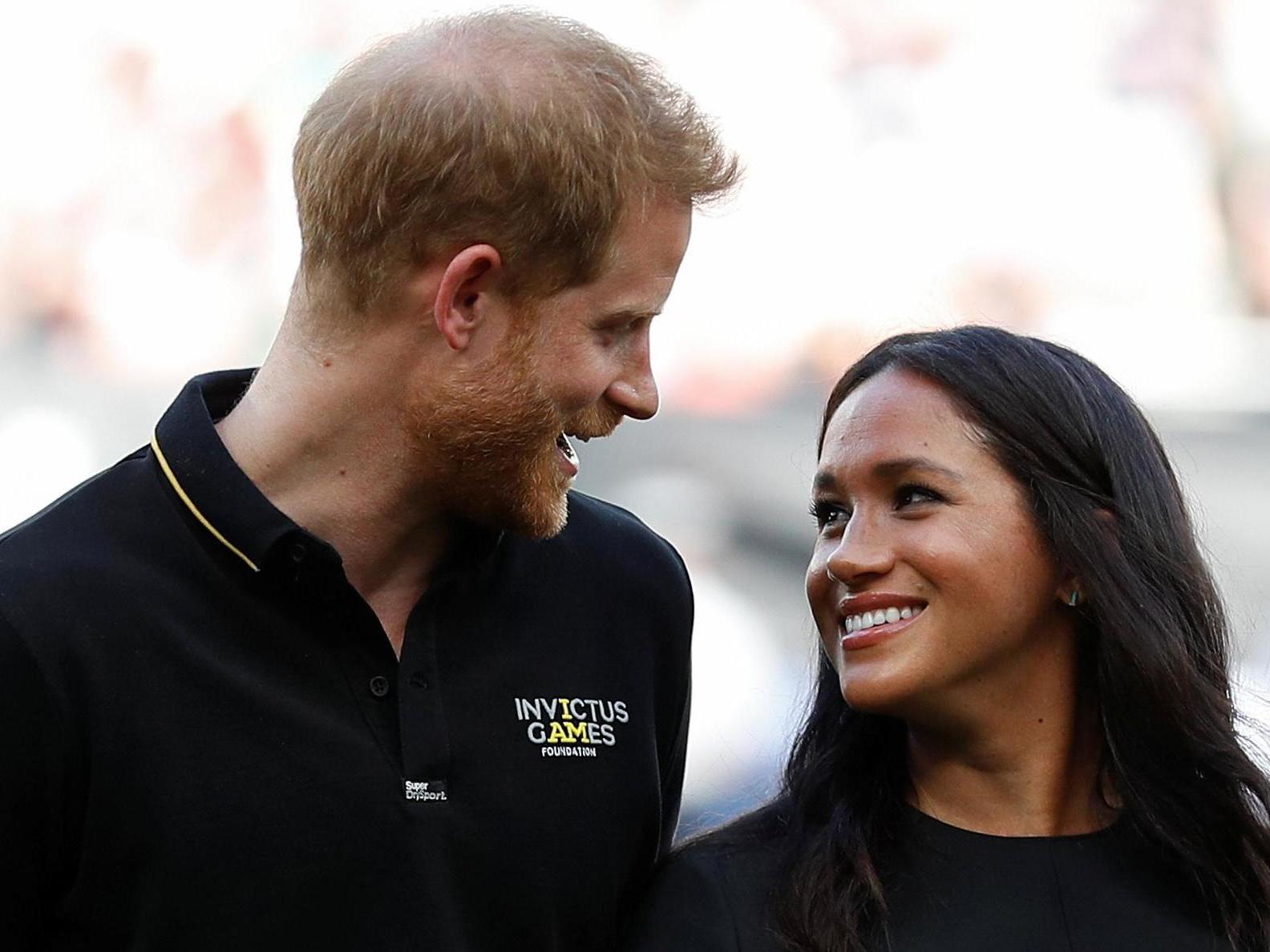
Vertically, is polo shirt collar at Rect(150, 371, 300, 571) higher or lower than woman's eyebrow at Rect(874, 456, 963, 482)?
higher

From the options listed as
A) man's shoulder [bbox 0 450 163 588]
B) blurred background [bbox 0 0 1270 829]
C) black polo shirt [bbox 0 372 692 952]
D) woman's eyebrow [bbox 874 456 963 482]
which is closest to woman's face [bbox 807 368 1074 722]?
woman's eyebrow [bbox 874 456 963 482]

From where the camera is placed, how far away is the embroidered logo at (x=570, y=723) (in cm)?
200

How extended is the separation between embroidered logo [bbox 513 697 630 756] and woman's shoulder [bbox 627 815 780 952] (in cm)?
15

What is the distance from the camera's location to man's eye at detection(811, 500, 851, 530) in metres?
2.15

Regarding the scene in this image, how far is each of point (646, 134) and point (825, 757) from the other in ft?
2.48

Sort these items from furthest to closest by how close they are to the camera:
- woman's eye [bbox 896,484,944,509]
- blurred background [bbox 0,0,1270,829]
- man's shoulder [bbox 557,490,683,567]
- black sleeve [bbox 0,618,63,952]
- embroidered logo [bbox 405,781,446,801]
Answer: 1. blurred background [bbox 0,0,1270,829]
2. man's shoulder [bbox 557,490,683,567]
3. woman's eye [bbox 896,484,944,509]
4. embroidered logo [bbox 405,781,446,801]
5. black sleeve [bbox 0,618,63,952]

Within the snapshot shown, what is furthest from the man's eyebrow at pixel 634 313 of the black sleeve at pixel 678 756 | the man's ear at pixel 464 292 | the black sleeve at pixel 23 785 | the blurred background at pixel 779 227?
the blurred background at pixel 779 227

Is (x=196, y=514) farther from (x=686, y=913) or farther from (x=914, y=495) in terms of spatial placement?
(x=914, y=495)

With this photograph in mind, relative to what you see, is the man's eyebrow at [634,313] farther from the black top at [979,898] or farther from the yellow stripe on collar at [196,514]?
the black top at [979,898]

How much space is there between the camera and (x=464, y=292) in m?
1.97

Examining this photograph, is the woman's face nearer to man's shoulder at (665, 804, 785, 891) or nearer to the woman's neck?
the woman's neck

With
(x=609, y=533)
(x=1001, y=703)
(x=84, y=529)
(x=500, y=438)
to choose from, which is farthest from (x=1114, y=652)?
(x=84, y=529)

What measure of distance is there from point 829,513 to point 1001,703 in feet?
0.95

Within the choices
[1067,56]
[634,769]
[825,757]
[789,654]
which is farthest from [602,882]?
[1067,56]
